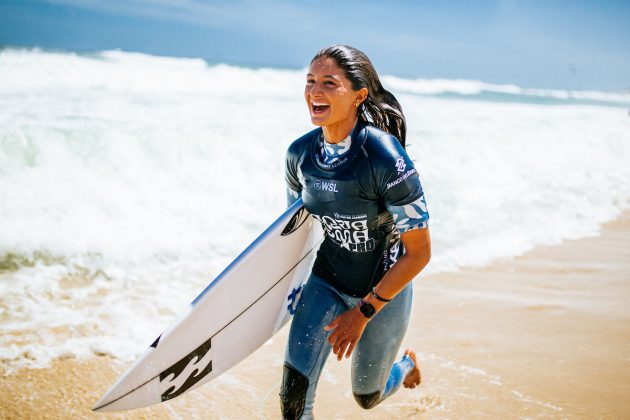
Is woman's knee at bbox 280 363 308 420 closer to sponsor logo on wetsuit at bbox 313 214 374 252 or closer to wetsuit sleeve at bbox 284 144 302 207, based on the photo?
sponsor logo on wetsuit at bbox 313 214 374 252

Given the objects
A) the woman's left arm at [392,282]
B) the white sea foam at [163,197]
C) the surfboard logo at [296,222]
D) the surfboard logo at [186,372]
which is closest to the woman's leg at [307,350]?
the woman's left arm at [392,282]

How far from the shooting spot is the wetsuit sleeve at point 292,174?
8.29ft

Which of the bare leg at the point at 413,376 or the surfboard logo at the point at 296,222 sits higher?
the surfboard logo at the point at 296,222

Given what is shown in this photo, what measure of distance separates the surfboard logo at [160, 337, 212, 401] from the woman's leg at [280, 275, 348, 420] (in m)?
0.53

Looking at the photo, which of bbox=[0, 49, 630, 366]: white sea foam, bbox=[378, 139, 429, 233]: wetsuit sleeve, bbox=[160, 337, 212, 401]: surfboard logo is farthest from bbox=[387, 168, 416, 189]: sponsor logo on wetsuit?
bbox=[0, 49, 630, 366]: white sea foam

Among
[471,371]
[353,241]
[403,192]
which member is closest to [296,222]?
[353,241]

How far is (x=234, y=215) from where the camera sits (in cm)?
697

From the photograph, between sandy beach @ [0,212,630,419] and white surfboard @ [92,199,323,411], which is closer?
white surfboard @ [92,199,323,411]

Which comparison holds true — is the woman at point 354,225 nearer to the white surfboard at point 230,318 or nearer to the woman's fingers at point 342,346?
the woman's fingers at point 342,346

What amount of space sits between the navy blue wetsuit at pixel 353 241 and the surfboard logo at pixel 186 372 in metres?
0.54

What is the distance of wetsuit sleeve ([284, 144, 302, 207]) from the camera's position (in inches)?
99.5

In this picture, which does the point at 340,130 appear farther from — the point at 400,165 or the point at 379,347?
the point at 379,347

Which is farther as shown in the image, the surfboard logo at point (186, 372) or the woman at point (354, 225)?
the surfboard logo at point (186, 372)

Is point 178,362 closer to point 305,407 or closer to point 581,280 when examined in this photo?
point 305,407
